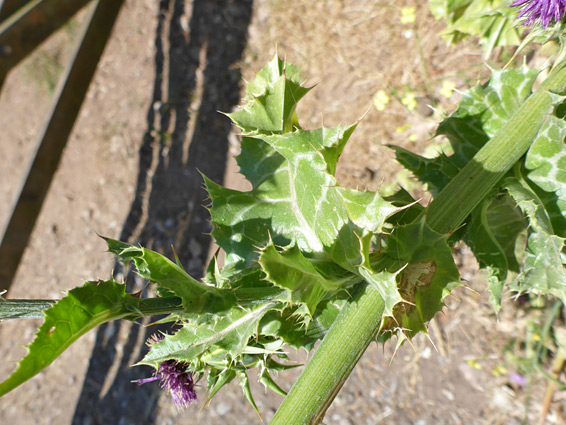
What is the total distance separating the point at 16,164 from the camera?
6.79 m

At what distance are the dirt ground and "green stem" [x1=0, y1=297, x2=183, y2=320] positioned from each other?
2638 millimetres

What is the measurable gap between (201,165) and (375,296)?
13.5 ft

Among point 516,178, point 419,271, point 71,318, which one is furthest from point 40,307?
point 516,178

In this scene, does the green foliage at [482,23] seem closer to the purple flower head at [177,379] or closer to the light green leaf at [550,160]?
the light green leaf at [550,160]

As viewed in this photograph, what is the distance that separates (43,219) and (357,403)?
4552mm

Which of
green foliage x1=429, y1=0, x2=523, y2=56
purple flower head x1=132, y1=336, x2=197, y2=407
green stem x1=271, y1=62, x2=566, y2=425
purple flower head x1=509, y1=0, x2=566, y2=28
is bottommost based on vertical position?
purple flower head x1=132, y1=336, x2=197, y2=407

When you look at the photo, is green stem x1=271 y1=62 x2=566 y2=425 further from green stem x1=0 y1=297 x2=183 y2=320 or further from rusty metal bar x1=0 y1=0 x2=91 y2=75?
rusty metal bar x1=0 y1=0 x2=91 y2=75

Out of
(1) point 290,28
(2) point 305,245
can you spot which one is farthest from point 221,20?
(2) point 305,245

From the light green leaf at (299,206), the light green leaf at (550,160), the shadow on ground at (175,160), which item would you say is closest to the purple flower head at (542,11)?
the light green leaf at (550,160)

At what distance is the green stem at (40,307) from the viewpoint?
3.47ft

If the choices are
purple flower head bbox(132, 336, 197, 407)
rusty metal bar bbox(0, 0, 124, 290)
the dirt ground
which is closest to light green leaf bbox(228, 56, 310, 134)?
purple flower head bbox(132, 336, 197, 407)

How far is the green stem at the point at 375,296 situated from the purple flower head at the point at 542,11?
0.51ft

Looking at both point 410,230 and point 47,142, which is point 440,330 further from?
point 47,142

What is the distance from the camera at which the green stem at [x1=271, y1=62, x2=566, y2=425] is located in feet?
4.08
